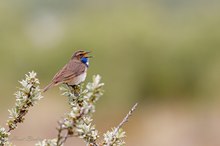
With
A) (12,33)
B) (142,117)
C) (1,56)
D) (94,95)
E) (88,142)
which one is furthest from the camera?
(12,33)

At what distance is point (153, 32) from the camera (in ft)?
82.6

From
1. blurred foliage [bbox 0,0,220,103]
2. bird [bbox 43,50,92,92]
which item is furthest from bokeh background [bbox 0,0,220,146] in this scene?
bird [bbox 43,50,92,92]

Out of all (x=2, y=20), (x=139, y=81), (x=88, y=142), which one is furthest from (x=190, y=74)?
(x=88, y=142)

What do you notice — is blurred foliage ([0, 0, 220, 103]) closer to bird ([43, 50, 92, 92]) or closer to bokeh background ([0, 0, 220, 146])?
bokeh background ([0, 0, 220, 146])

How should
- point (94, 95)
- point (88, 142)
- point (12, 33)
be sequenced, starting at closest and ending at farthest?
point (94, 95) → point (88, 142) → point (12, 33)

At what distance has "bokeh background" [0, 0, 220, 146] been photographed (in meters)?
→ 21.5

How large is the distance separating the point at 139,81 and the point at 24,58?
448cm

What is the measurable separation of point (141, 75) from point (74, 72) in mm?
18151

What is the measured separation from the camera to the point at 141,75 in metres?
24.1

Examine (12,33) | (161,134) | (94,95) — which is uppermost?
(12,33)

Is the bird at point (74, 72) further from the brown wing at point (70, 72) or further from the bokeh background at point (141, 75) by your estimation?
the bokeh background at point (141, 75)

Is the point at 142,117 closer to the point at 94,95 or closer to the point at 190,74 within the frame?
the point at 190,74

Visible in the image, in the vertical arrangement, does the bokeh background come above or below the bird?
above

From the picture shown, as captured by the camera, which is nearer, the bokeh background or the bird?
the bird
